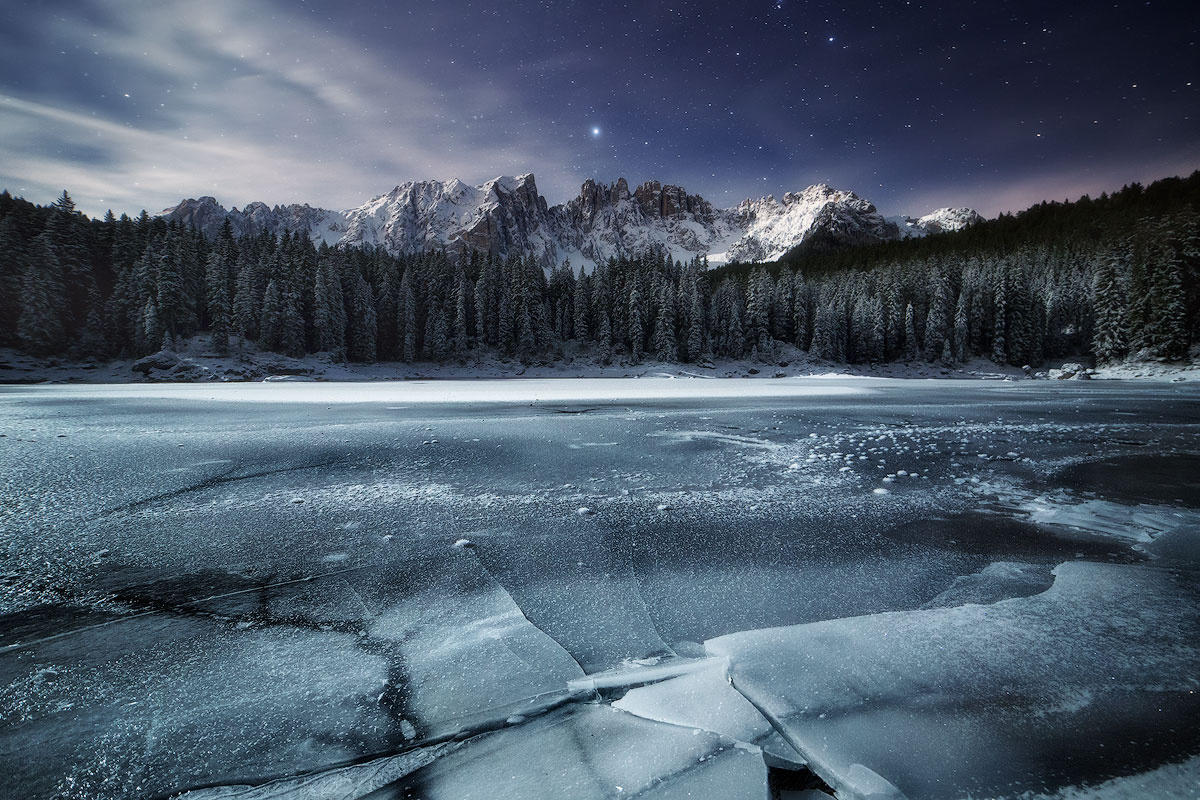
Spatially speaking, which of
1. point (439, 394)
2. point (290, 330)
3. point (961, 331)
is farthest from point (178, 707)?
point (961, 331)

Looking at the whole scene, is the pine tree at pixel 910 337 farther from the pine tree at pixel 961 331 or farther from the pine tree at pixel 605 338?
the pine tree at pixel 605 338

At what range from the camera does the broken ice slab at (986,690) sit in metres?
1.83

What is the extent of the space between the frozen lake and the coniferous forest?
187 ft

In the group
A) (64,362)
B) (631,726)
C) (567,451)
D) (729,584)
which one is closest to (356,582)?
(631,726)

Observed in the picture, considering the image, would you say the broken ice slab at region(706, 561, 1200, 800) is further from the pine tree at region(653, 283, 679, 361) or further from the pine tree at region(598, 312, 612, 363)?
the pine tree at region(598, 312, 612, 363)

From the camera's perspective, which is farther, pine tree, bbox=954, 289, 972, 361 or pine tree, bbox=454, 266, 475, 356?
pine tree, bbox=954, 289, 972, 361

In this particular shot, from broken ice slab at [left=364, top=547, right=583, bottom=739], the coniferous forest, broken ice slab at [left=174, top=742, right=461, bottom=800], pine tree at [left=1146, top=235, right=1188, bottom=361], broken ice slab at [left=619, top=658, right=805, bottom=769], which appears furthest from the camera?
the coniferous forest

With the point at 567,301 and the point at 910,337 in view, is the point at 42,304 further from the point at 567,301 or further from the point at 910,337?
the point at 910,337

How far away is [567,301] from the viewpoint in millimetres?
72688

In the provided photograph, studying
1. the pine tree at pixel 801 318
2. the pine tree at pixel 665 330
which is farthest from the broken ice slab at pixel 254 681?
the pine tree at pixel 801 318

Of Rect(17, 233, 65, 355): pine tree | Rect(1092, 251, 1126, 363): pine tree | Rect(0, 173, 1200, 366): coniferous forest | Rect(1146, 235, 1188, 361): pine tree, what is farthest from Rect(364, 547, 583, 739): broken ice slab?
Rect(1092, 251, 1126, 363): pine tree

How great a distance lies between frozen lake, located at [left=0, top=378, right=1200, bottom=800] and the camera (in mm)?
1834

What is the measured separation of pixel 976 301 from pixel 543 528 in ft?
274

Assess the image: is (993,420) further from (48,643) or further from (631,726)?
(48,643)
